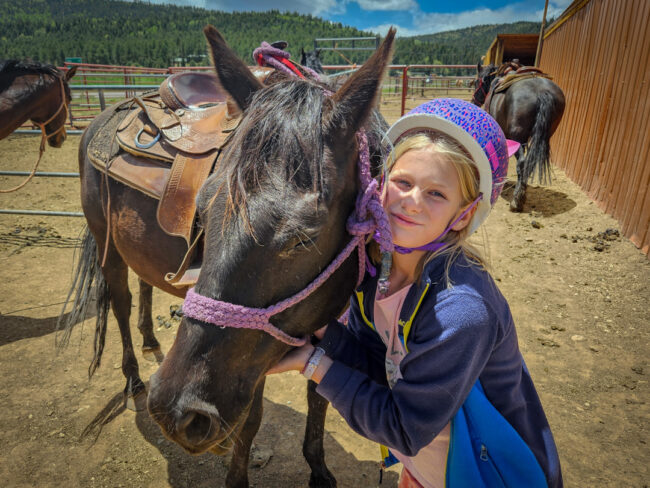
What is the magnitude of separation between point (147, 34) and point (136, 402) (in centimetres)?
10654

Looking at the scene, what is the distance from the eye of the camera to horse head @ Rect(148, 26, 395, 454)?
0.97m

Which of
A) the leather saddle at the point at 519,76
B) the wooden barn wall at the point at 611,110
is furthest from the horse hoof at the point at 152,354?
the leather saddle at the point at 519,76

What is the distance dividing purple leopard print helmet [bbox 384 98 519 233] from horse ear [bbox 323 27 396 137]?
168 millimetres

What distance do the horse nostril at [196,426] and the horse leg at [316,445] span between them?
1.07m

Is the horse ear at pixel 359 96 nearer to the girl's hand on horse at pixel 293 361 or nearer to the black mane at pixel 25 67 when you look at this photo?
the girl's hand on horse at pixel 293 361

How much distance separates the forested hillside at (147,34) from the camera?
58.6 metres

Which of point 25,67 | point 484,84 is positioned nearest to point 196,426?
point 25,67

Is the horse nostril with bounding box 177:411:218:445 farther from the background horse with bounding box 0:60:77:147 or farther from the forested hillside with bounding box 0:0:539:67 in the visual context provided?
the forested hillside with bounding box 0:0:539:67

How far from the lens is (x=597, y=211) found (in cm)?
555

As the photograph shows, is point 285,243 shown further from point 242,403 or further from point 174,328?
point 174,328

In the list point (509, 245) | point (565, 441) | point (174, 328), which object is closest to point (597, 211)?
point (509, 245)

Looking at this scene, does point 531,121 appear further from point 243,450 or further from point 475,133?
point 243,450

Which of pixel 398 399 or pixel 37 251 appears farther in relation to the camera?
pixel 37 251

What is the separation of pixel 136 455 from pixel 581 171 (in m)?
7.66
